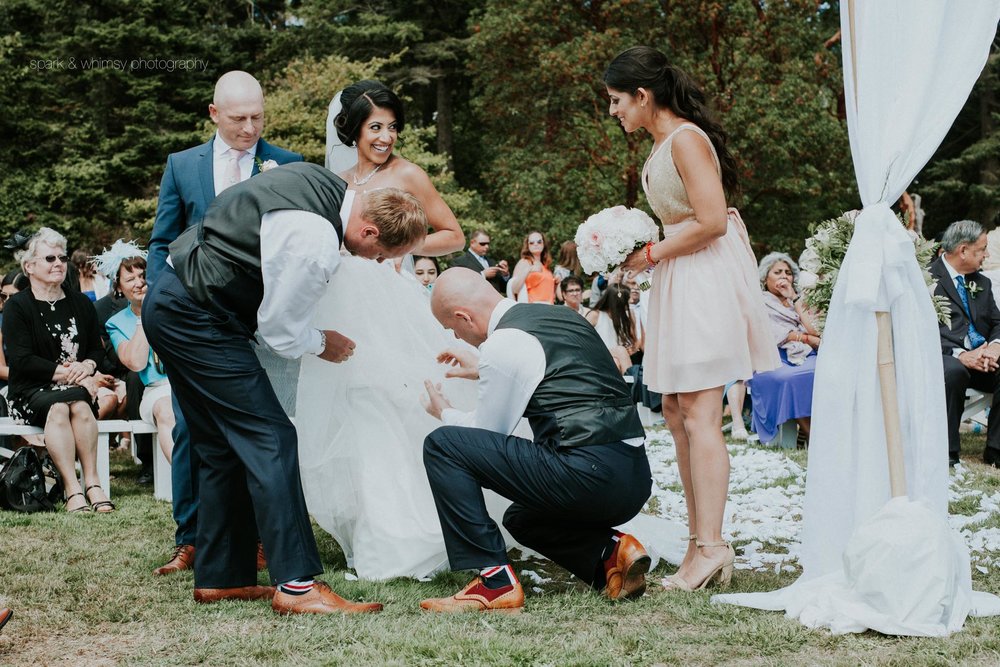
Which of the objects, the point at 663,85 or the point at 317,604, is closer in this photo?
the point at 317,604

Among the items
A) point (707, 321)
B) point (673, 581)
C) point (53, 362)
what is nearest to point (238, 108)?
point (707, 321)

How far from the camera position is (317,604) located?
3590 millimetres

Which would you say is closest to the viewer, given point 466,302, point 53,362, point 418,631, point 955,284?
point 418,631

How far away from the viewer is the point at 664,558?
4.48 m

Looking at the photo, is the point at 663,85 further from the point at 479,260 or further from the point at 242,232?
the point at 479,260

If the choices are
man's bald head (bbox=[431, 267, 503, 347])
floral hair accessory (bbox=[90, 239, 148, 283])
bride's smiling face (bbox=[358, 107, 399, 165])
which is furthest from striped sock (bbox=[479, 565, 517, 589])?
floral hair accessory (bbox=[90, 239, 148, 283])

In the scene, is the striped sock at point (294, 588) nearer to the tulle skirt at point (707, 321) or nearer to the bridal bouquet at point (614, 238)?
the tulle skirt at point (707, 321)

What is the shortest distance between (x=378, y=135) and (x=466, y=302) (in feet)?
4.50

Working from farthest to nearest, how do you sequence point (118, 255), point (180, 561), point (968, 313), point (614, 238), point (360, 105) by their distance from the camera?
point (968, 313) < point (118, 255) < point (360, 105) < point (180, 561) < point (614, 238)

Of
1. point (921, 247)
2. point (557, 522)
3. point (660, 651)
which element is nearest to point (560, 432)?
point (557, 522)

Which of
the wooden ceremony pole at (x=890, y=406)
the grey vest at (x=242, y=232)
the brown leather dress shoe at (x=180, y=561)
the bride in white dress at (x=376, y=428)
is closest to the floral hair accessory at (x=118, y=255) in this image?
the brown leather dress shoe at (x=180, y=561)

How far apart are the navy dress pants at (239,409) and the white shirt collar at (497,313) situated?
83cm

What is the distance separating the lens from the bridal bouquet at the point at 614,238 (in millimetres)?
4148

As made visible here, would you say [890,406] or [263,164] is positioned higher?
[263,164]
